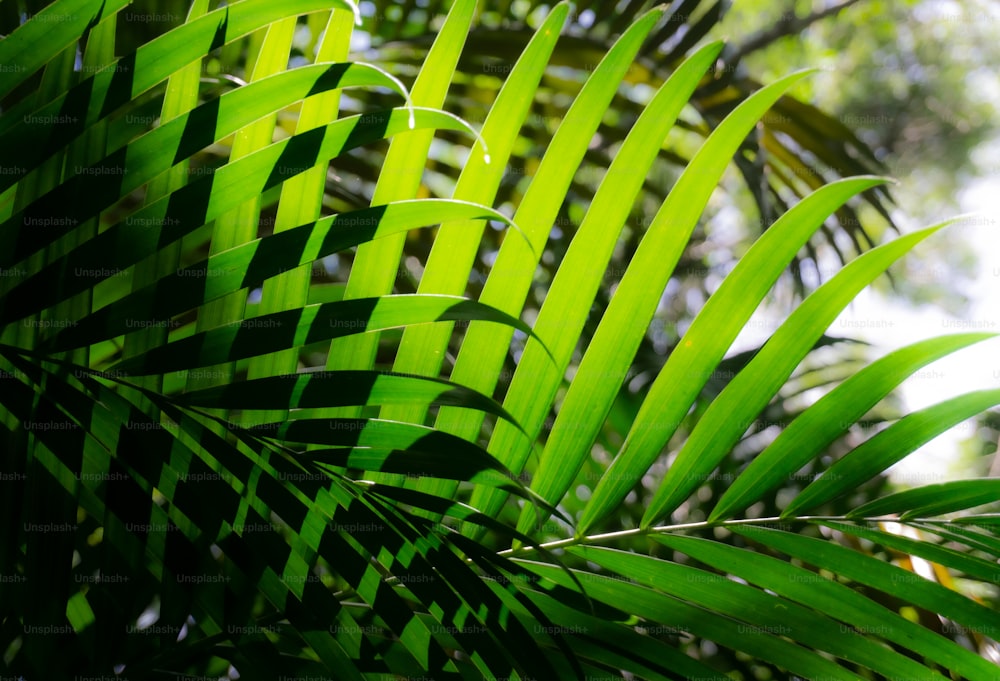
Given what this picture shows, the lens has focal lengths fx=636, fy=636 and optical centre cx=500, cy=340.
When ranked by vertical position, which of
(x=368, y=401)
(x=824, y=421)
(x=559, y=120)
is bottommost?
(x=368, y=401)

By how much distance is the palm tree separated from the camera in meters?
0.47

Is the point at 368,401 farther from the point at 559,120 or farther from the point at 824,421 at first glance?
the point at 559,120

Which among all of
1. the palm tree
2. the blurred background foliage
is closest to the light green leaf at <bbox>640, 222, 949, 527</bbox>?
the palm tree

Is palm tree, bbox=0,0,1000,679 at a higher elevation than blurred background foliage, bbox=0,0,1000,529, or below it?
below

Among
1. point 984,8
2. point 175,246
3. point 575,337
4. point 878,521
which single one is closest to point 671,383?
point 575,337

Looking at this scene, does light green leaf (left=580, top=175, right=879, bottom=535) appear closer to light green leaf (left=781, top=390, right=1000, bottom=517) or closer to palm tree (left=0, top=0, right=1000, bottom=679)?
palm tree (left=0, top=0, right=1000, bottom=679)

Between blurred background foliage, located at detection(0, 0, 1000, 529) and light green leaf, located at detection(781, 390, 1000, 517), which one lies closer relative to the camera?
light green leaf, located at detection(781, 390, 1000, 517)

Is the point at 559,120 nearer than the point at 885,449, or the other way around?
the point at 885,449

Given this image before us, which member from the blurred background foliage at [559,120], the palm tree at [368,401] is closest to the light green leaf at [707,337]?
the palm tree at [368,401]

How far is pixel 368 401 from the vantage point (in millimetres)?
496

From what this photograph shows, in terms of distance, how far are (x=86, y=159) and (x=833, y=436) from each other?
0.65m

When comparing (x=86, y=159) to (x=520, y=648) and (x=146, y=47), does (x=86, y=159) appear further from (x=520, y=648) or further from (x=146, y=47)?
(x=520, y=648)

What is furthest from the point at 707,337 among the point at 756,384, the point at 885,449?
the point at 885,449

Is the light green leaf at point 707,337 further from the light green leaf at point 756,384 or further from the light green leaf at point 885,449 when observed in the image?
the light green leaf at point 885,449
